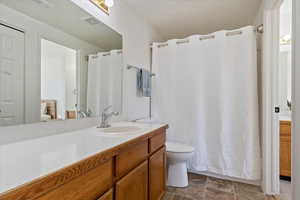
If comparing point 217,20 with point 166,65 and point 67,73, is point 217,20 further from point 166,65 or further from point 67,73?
point 67,73

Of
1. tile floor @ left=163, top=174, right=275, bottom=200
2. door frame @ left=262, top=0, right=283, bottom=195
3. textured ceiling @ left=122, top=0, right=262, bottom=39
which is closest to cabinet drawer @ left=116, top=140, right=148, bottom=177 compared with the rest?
tile floor @ left=163, top=174, right=275, bottom=200

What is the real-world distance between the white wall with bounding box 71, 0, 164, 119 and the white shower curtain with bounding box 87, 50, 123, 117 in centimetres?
13

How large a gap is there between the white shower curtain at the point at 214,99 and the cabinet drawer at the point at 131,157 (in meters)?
1.21

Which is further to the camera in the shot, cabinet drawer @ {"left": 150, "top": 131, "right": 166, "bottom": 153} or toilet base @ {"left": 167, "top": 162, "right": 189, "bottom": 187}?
toilet base @ {"left": 167, "top": 162, "right": 189, "bottom": 187}

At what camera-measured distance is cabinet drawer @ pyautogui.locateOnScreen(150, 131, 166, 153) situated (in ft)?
4.67

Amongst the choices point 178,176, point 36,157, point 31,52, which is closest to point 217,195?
point 178,176

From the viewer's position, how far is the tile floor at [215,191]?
5.90ft

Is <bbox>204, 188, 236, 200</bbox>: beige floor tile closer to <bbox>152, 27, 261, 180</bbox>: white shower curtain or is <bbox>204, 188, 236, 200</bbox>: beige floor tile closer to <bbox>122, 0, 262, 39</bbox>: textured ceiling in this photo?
<bbox>152, 27, 261, 180</bbox>: white shower curtain

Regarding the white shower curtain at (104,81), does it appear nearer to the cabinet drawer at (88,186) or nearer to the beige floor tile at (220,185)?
the cabinet drawer at (88,186)

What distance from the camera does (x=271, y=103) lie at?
181 cm

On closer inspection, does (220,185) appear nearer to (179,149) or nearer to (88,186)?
(179,149)

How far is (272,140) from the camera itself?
70.6 inches

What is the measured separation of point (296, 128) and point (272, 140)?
3.13 feet

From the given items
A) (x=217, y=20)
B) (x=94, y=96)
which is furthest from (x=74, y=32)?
(x=217, y=20)
